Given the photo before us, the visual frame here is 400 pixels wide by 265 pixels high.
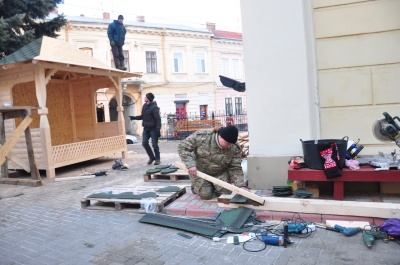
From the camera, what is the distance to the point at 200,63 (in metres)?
33.2

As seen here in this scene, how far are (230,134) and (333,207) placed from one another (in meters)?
1.60

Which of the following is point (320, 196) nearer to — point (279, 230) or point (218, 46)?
point (279, 230)

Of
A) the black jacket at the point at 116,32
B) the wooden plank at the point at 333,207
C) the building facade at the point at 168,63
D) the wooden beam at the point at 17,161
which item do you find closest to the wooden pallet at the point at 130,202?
the wooden plank at the point at 333,207

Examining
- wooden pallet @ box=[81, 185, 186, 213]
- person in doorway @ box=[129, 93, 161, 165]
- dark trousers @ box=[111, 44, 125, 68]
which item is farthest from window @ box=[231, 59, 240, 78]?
wooden pallet @ box=[81, 185, 186, 213]

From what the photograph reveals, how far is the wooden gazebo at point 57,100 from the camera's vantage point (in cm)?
852

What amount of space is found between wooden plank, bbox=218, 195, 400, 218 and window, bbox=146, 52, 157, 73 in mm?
26984

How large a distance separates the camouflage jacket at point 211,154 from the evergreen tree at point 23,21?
9.43 m

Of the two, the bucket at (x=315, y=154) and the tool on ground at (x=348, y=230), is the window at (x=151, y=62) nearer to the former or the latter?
the bucket at (x=315, y=154)

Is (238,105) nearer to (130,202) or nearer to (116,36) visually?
(116,36)

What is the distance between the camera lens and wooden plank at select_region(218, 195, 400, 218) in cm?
388

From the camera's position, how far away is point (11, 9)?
12492 millimetres

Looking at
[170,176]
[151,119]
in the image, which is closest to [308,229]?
[170,176]

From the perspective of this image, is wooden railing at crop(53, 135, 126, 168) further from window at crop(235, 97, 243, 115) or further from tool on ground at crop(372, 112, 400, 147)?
window at crop(235, 97, 243, 115)

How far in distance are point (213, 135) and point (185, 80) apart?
2743cm
